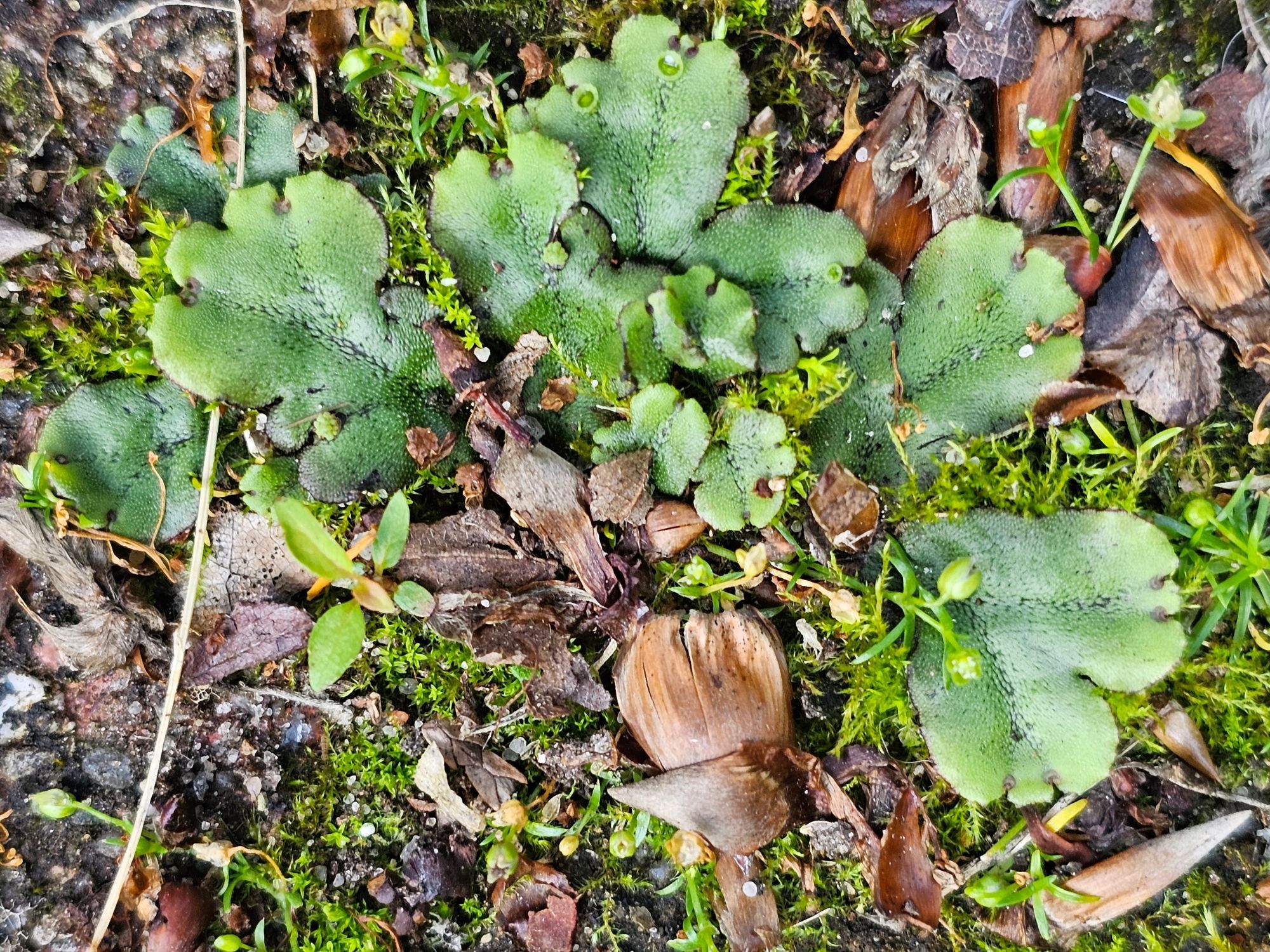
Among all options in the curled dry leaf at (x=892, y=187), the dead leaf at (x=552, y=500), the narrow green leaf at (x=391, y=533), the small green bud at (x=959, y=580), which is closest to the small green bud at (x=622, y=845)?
the dead leaf at (x=552, y=500)

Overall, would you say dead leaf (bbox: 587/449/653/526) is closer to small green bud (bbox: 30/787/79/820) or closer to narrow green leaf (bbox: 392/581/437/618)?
narrow green leaf (bbox: 392/581/437/618)

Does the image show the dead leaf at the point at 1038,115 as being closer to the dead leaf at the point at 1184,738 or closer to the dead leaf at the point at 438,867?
the dead leaf at the point at 1184,738

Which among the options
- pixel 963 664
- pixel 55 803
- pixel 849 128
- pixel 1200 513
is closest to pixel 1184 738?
pixel 1200 513

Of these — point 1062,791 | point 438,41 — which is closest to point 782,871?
point 1062,791

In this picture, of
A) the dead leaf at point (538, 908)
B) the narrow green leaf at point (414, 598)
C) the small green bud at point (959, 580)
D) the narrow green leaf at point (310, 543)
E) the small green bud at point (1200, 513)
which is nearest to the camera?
the narrow green leaf at point (310, 543)

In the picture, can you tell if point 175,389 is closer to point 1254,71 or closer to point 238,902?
point 238,902

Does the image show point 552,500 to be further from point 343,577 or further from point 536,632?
point 343,577

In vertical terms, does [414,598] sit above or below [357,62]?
below

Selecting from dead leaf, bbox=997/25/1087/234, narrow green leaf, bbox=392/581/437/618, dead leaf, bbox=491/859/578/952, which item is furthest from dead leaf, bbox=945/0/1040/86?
dead leaf, bbox=491/859/578/952
